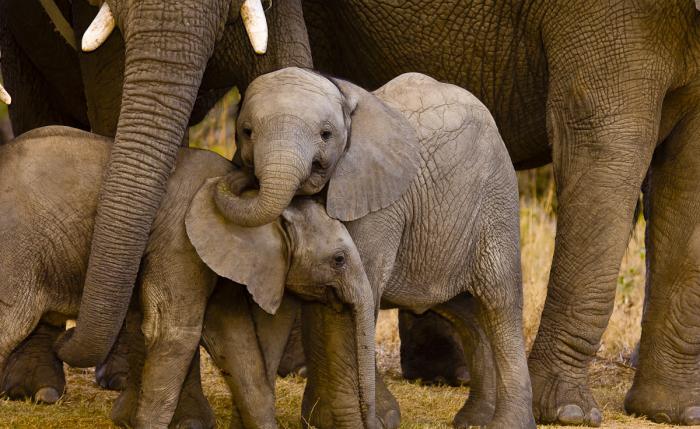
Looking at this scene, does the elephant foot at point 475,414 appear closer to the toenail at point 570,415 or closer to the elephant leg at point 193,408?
the toenail at point 570,415

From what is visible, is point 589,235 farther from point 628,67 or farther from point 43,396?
point 43,396

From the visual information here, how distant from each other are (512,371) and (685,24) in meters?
1.45

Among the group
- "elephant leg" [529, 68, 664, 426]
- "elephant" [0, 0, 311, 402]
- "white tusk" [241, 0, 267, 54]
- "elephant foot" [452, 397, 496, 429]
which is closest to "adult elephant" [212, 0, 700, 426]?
"elephant leg" [529, 68, 664, 426]

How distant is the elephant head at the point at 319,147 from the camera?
4895mm

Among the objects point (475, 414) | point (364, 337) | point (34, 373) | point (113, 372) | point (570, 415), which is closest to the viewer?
point (364, 337)

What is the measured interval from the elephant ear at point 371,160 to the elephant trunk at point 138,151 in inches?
18.7

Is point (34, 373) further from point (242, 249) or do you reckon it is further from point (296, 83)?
point (296, 83)

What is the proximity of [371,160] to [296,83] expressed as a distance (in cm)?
34

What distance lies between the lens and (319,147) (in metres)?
5.03

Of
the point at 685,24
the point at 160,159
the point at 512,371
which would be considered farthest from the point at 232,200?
the point at 685,24

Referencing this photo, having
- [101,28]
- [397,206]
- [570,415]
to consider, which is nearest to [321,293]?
[397,206]

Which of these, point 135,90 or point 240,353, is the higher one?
point 135,90

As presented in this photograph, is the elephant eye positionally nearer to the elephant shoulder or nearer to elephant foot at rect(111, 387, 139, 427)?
the elephant shoulder

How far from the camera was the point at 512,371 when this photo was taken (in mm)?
5641
